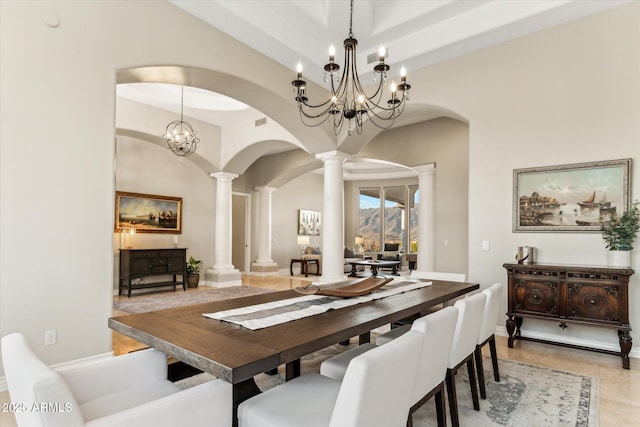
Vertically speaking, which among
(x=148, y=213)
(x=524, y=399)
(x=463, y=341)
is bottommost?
(x=524, y=399)

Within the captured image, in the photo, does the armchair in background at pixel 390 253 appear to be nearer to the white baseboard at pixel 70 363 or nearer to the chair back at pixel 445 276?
the chair back at pixel 445 276

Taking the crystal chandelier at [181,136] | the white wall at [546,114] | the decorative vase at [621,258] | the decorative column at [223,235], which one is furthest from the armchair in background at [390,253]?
the decorative vase at [621,258]

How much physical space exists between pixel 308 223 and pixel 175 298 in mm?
5886

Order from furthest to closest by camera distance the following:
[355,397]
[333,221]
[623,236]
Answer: [333,221] < [623,236] < [355,397]

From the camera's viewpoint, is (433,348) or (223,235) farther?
(223,235)

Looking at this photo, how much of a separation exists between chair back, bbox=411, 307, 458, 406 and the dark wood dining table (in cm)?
31

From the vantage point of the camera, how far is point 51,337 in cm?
275

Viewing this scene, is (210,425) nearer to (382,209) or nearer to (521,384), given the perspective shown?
(521,384)

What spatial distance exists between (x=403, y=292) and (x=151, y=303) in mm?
4831

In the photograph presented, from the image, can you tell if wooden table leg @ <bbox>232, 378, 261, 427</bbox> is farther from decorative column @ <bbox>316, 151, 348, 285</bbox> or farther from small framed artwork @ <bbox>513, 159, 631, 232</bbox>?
decorative column @ <bbox>316, 151, 348, 285</bbox>

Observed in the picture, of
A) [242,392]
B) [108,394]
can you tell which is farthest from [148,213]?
[242,392]

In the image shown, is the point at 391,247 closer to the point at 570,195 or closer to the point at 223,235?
the point at 223,235

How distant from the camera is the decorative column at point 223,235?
8180 mm

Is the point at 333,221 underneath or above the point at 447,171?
underneath
